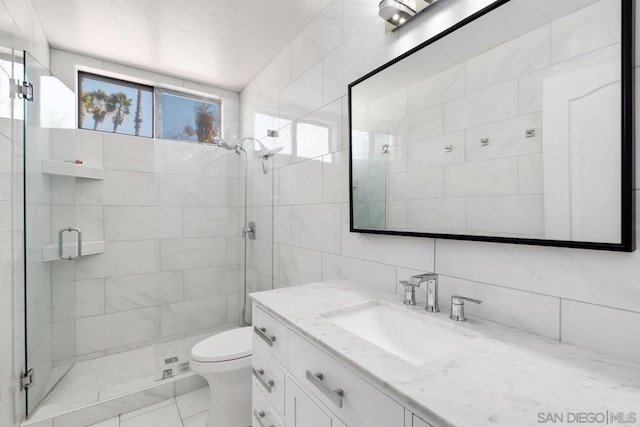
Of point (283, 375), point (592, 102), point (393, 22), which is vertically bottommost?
point (283, 375)

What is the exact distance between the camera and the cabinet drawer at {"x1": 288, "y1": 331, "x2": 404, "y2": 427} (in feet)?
2.16

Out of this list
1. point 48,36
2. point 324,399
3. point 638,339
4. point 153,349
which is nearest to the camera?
point 638,339

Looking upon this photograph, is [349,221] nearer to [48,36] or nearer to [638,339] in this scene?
[638,339]

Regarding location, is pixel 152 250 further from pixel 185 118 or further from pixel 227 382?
pixel 227 382

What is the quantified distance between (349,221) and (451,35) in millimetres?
921

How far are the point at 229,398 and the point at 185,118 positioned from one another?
202 cm

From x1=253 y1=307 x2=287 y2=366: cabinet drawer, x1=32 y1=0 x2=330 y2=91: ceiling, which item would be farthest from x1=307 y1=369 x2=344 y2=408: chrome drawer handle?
x1=32 y1=0 x2=330 y2=91: ceiling

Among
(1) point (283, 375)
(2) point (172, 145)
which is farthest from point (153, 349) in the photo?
(1) point (283, 375)

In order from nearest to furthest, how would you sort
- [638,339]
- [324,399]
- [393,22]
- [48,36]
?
[638,339] < [324,399] < [393,22] < [48,36]

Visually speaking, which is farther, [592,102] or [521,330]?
[521,330]

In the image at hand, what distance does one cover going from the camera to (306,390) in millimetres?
933

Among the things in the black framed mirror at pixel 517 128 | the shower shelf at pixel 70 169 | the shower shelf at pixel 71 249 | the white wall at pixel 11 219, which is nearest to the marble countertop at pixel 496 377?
the black framed mirror at pixel 517 128

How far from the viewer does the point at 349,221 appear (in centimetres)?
161

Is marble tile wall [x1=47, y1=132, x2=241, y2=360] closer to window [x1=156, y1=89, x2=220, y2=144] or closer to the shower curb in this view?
window [x1=156, y1=89, x2=220, y2=144]
